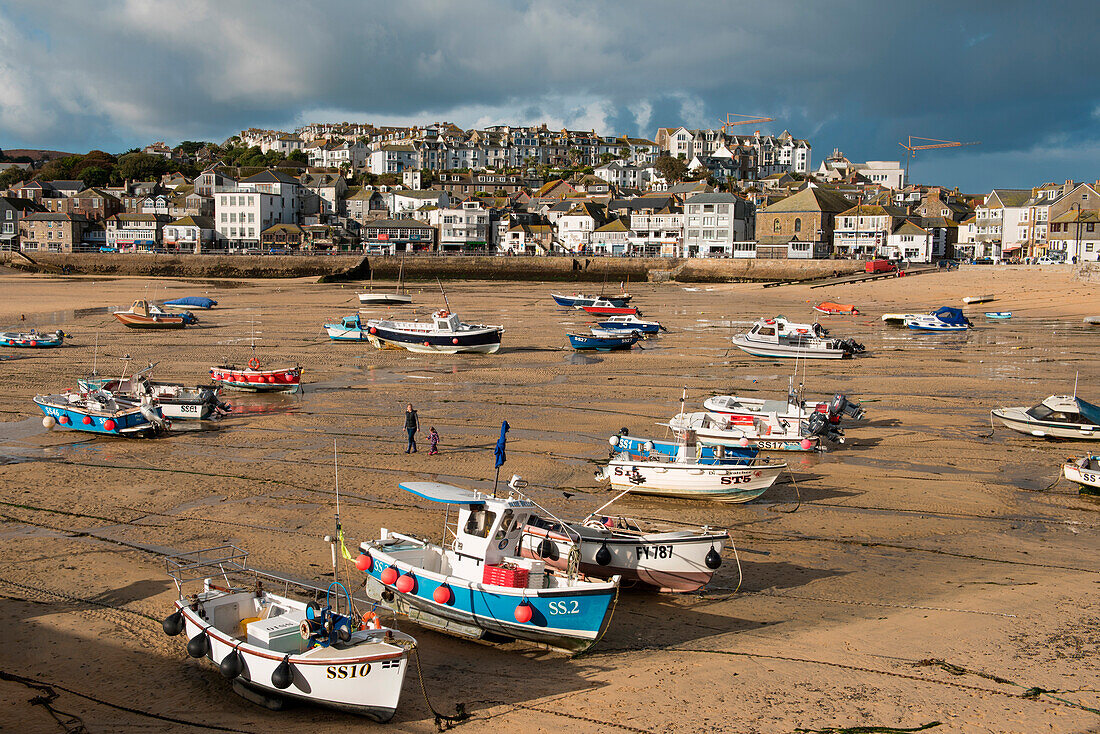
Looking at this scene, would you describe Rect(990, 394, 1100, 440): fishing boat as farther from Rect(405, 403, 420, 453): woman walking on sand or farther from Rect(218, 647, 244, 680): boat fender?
Rect(218, 647, 244, 680): boat fender

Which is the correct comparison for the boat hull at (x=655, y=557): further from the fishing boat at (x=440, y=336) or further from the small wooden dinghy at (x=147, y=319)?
the small wooden dinghy at (x=147, y=319)

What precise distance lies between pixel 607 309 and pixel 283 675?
130 ft

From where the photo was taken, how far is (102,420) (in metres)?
19.8

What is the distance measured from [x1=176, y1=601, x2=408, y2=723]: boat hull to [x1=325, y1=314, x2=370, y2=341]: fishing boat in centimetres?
2851

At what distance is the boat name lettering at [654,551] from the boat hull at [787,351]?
21336 millimetres

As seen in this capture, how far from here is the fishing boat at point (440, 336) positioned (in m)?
33.3

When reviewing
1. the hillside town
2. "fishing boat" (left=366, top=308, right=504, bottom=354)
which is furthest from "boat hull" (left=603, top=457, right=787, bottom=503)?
the hillside town

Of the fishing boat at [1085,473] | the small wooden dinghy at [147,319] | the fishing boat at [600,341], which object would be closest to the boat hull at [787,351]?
the fishing boat at [600,341]

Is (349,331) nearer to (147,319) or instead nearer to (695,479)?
(147,319)

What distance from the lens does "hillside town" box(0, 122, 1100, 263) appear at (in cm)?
8062

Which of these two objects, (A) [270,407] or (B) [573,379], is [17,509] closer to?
(A) [270,407]

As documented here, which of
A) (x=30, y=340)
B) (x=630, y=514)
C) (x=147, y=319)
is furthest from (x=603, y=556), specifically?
(x=147, y=319)

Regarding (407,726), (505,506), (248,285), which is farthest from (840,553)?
(248,285)

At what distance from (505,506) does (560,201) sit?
97.4 meters
